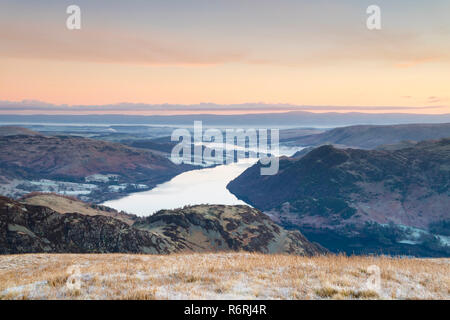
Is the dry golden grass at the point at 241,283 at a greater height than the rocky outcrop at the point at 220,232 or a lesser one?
greater

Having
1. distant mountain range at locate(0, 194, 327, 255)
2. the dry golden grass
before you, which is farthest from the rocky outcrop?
the dry golden grass

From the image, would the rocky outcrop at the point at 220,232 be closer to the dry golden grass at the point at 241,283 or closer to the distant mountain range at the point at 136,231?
the distant mountain range at the point at 136,231

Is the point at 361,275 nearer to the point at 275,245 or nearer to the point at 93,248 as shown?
the point at 93,248

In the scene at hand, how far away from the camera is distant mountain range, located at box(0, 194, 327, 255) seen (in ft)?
284

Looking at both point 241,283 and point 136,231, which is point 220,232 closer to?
point 136,231

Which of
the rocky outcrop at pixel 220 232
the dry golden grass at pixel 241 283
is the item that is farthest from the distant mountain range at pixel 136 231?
the dry golden grass at pixel 241 283

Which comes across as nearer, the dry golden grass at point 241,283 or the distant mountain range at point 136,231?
the dry golden grass at point 241,283

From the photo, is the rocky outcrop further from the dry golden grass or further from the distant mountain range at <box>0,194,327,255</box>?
the dry golden grass

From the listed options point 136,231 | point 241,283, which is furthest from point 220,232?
point 241,283

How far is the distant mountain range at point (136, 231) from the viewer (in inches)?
3408

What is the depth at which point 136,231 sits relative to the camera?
354 ft
